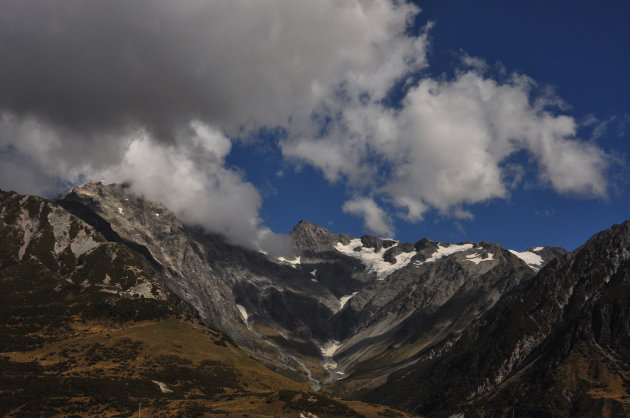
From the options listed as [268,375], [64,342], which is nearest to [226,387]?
[268,375]

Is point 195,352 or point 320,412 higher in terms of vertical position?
point 195,352

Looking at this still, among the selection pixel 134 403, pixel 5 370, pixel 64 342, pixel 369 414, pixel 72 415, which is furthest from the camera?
pixel 64 342

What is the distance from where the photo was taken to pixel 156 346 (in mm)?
185375

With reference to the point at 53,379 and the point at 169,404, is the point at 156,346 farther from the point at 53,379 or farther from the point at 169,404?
the point at 169,404

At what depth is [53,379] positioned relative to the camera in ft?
444

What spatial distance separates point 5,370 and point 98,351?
31.5 m

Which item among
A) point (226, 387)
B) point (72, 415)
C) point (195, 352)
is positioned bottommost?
point (72, 415)

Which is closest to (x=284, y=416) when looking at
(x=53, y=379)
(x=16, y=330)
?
(x=53, y=379)

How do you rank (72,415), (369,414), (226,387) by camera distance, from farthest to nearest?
(226,387) → (369,414) → (72,415)

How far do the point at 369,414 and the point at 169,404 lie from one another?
174 feet

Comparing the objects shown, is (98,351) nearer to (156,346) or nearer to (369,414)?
(156,346)

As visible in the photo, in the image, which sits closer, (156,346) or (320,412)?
(320,412)

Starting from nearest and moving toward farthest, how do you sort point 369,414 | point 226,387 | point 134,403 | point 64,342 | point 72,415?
point 72,415
point 134,403
point 369,414
point 226,387
point 64,342

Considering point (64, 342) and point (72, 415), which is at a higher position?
point (64, 342)
